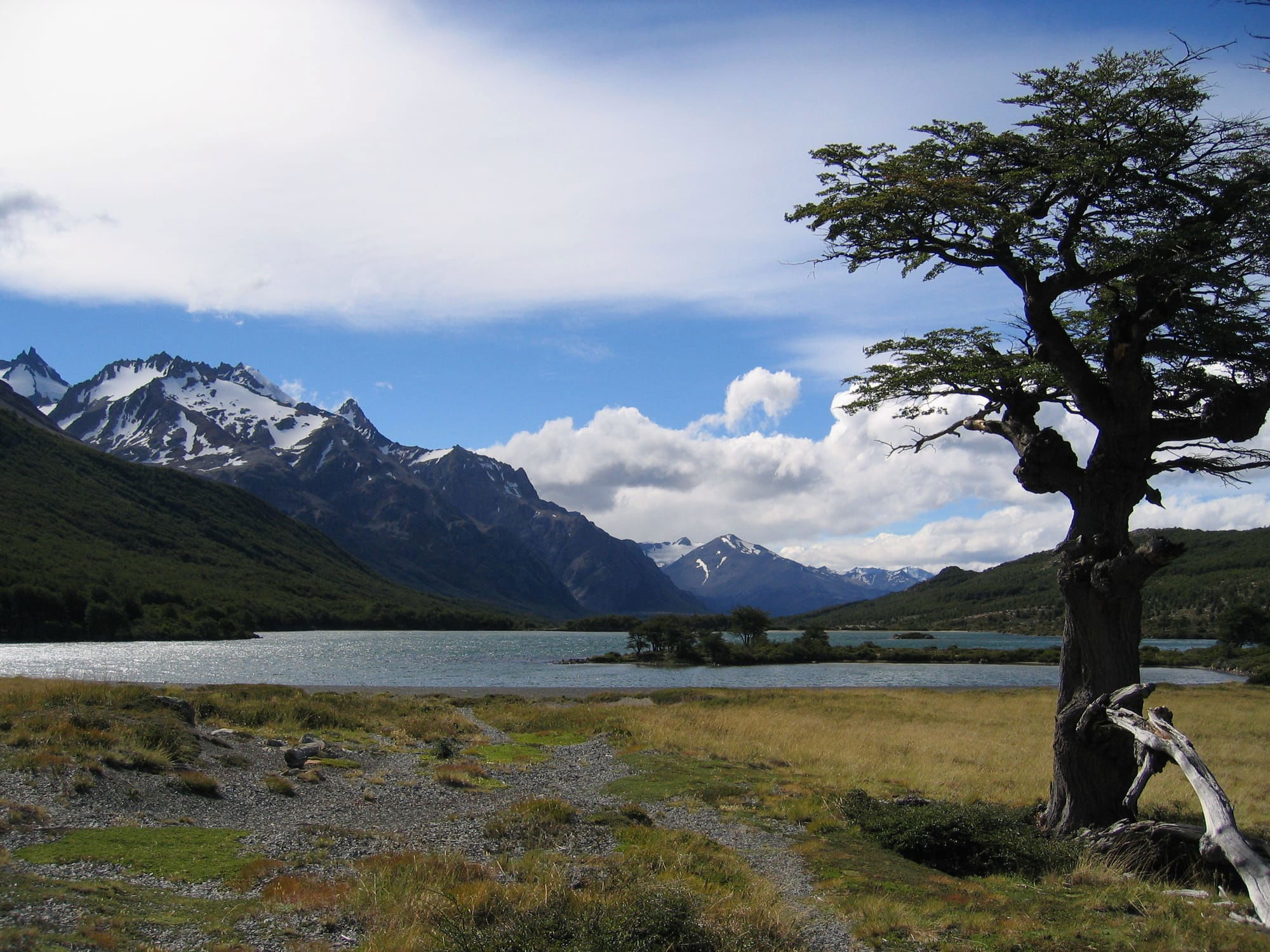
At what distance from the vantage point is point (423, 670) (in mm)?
90312

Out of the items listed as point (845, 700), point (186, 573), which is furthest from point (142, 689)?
point (186, 573)

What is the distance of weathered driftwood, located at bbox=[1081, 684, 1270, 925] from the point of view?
9.55 meters

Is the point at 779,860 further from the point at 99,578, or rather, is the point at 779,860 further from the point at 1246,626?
the point at 99,578

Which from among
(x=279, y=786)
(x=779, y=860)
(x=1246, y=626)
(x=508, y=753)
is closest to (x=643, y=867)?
(x=779, y=860)

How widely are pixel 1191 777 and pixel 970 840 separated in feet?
12.4

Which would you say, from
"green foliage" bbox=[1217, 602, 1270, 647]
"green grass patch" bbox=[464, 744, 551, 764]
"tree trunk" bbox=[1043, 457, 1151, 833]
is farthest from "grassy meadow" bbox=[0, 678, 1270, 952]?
"green foliage" bbox=[1217, 602, 1270, 647]

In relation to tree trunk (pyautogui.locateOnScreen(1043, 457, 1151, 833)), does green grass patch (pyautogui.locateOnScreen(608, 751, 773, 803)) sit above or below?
below

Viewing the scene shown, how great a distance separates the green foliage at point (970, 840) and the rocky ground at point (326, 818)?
6.65 feet

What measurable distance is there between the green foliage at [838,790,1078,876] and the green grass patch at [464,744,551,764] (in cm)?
1266

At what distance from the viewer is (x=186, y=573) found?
588 ft

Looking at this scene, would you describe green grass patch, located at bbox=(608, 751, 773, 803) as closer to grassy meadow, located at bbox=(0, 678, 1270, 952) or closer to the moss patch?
grassy meadow, located at bbox=(0, 678, 1270, 952)

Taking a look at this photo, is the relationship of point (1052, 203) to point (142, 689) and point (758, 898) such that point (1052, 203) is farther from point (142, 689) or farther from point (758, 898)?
point (142, 689)

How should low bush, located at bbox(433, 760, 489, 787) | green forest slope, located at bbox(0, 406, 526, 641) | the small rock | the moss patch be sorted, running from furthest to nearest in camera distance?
green forest slope, located at bbox(0, 406, 526, 641)
the moss patch
the small rock
low bush, located at bbox(433, 760, 489, 787)

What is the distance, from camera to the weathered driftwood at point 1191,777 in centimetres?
955
